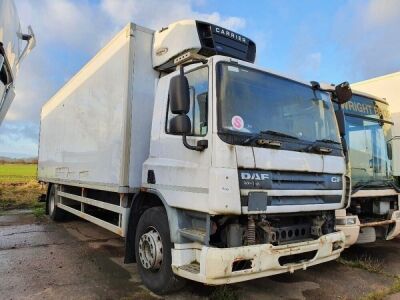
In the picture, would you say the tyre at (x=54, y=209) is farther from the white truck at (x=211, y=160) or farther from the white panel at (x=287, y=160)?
the white panel at (x=287, y=160)

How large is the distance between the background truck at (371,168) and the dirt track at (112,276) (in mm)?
666

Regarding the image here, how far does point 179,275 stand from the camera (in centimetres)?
398

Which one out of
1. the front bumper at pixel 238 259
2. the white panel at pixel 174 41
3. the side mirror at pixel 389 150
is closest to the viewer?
the front bumper at pixel 238 259

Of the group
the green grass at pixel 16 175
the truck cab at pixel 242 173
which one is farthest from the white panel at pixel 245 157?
the green grass at pixel 16 175

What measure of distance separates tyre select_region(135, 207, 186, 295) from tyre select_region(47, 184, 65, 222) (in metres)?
5.54

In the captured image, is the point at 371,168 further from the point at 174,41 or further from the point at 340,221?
the point at 174,41

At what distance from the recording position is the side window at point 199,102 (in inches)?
160

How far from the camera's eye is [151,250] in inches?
179

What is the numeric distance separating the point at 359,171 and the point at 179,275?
4.01 meters

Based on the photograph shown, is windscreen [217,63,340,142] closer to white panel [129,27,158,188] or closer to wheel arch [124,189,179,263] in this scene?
wheel arch [124,189,179,263]

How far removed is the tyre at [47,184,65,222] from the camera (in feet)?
32.0

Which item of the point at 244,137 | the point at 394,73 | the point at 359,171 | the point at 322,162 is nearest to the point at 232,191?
the point at 244,137

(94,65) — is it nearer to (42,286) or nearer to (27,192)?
(42,286)

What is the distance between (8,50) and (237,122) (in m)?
2.22
